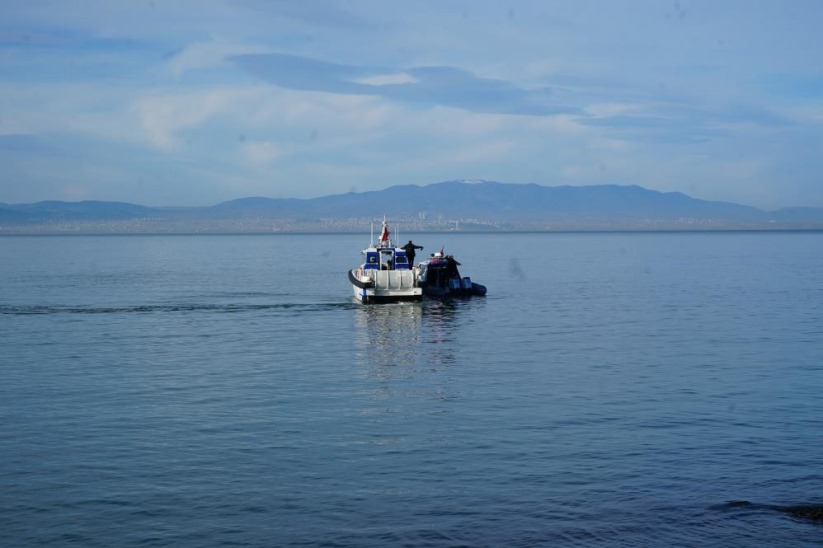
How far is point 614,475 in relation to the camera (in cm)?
2292

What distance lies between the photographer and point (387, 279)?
222 ft

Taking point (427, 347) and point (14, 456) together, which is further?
point (427, 347)

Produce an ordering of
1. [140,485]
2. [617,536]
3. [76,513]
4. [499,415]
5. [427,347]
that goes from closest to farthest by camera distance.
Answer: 1. [617,536]
2. [76,513]
3. [140,485]
4. [499,415]
5. [427,347]

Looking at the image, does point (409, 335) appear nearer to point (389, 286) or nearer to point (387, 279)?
point (389, 286)

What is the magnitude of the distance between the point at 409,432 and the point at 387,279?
40.2 m

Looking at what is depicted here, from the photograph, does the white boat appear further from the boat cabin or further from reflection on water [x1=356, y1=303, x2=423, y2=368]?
reflection on water [x1=356, y1=303, x2=423, y2=368]

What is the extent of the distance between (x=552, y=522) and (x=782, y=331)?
3569 centimetres

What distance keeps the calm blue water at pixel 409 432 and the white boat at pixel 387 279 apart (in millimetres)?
9565

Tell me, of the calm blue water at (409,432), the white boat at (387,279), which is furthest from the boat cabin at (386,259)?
the calm blue water at (409,432)

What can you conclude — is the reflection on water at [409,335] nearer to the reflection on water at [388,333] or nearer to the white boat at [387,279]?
the reflection on water at [388,333]

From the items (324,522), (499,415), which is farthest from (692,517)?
(499,415)

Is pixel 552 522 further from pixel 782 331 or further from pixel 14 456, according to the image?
pixel 782 331

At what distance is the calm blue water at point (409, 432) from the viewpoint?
65.1 feet

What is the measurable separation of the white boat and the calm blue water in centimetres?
956
